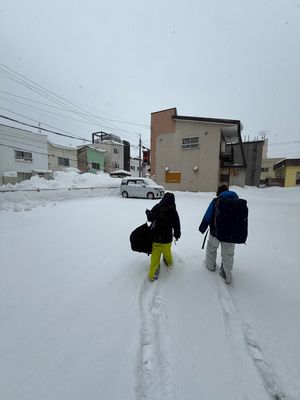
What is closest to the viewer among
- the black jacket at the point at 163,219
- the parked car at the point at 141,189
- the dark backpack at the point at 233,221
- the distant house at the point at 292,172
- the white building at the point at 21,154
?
the dark backpack at the point at 233,221

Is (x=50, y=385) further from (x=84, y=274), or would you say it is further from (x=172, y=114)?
(x=172, y=114)

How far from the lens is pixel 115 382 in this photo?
1401 millimetres

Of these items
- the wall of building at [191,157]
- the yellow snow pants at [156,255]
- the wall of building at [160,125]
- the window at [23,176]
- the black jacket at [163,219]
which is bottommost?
the yellow snow pants at [156,255]

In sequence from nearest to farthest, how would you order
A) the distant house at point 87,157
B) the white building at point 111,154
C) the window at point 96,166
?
1. the distant house at point 87,157
2. the window at point 96,166
3. the white building at point 111,154

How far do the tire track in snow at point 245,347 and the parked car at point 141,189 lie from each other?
1101cm

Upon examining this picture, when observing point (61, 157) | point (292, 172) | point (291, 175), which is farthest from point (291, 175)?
point (61, 157)

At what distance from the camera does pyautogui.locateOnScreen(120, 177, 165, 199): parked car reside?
13244mm

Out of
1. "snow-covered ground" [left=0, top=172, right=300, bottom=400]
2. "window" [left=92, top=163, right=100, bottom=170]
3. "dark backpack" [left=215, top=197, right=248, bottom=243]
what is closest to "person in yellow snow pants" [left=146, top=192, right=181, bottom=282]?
"snow-covered ground" [left=0, top=172, right=300, bottom=400]

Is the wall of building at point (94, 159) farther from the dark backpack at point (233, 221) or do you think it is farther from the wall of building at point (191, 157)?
the dark backpack at point (233, 221)

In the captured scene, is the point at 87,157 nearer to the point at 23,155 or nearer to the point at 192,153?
the point at 23,155

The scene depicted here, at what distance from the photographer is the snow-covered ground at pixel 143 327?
139 centimetres

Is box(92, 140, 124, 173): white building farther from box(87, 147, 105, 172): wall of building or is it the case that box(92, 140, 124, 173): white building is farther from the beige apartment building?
the beige apartment building

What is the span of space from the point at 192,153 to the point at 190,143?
95 cm

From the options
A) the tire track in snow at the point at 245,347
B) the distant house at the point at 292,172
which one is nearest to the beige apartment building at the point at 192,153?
Result: the distant house at the point at 292,172
